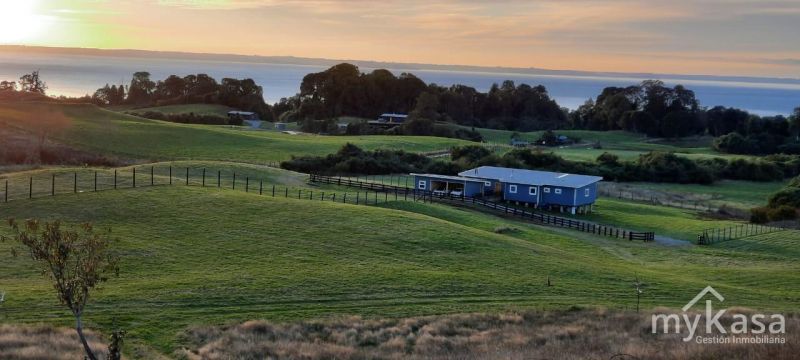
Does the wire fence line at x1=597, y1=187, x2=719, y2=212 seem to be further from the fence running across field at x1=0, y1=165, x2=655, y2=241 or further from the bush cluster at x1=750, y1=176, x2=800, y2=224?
the fence running across field at x1=0, y1=165, x2=655, y2=241

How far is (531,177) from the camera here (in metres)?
64.0

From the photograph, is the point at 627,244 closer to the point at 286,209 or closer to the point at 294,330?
the point at 286,209

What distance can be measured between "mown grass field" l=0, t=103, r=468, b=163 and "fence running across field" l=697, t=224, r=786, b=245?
45134 millimetres

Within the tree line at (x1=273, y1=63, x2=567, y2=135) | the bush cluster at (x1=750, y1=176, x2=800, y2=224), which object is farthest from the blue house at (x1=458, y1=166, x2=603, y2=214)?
the tree line at (x1=273, y1=63, x2=567, y2=135)

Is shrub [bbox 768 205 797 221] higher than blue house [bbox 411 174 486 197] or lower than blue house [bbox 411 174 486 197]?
lower

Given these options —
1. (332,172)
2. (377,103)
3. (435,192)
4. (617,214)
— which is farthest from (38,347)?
(377,103)

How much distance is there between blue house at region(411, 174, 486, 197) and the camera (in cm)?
6219

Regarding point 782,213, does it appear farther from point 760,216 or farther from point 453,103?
point 453,103

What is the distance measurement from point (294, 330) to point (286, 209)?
1923 cm

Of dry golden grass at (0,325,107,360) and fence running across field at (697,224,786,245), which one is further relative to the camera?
fence running across field at (697,224,786,245)

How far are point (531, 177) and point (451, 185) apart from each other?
6742 millimetres

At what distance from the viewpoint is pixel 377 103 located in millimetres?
159125

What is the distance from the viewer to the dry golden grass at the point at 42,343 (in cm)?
1981

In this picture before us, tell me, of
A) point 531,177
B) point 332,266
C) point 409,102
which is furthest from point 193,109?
point 332,266
